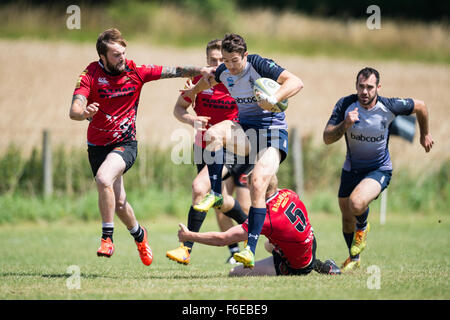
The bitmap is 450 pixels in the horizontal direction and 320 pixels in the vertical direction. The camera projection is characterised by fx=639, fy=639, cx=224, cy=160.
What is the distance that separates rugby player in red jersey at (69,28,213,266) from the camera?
730 cm

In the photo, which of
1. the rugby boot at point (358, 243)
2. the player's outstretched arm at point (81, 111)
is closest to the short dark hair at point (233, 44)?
the player's outstretched arm at point (81, 111)

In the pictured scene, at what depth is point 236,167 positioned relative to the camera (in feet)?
30.0

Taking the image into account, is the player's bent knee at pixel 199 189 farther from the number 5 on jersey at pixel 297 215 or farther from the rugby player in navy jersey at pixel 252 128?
the number 5 on jersey at pixel 297 215

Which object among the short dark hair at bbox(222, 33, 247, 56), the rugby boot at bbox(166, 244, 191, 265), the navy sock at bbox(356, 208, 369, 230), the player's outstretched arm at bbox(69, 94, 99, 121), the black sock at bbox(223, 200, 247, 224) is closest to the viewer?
the player's outstretched arm at bbox(69, 94, 99, 121)

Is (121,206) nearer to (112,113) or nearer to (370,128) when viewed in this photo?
(112,113)

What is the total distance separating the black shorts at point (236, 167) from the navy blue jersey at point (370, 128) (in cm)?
141

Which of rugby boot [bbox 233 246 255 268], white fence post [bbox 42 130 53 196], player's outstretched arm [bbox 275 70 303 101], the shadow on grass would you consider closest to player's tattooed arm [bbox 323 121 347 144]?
player's outstretched arm [bbox 275 70 303 101]

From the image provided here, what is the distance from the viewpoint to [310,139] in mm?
17766

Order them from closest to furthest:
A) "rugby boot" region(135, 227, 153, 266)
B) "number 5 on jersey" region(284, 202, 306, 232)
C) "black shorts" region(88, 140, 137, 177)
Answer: "number 5 on jersey" region(284, 202, 306, 232) → "black shorts" region(88, 140, 137, 177) → "rugby boot" region(135, 227, 153, 266)

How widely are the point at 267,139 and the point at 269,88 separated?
2.41 ft

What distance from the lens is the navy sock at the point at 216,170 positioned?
7.68 meters

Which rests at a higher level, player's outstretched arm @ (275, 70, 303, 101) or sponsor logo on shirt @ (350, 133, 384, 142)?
player's outstretched arm @ (275, 70, 303, 101)

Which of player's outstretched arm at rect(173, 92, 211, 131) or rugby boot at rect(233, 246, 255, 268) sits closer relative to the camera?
rugby boot at rect(233, 246, 255, 268)

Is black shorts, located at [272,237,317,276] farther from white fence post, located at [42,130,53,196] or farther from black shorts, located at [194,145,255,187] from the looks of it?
white fence post, located at [42,130,53,196]
